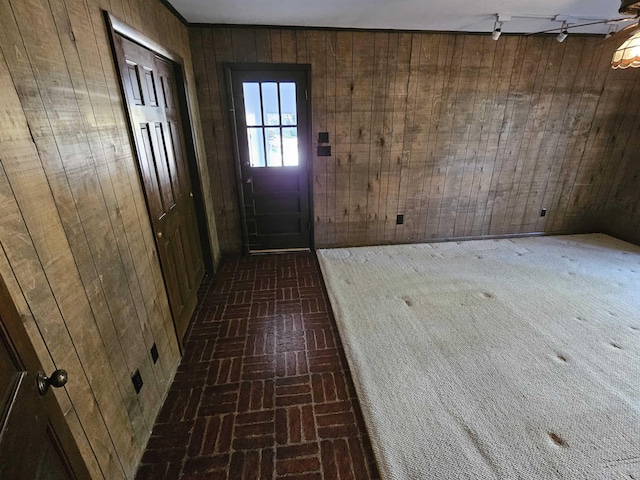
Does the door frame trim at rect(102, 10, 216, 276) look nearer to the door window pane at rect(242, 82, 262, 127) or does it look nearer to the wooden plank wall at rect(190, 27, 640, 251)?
the wooden plank wall at rect(190, 27, 640, 251)

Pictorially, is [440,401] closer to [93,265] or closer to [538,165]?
[93,265]

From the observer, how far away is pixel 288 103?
3426mm

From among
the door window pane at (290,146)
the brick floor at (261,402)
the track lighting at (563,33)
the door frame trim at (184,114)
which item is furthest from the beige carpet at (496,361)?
the track lighting at (563,33)

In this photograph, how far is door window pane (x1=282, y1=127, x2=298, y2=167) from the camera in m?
3.53

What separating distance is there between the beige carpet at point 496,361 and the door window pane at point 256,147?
4.54 ft

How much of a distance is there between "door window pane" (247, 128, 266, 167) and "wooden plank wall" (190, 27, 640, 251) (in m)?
0.24

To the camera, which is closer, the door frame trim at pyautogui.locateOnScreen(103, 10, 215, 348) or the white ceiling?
the door frame trim at pyautogui.locateOnScreen(103, 10, 215, 348)

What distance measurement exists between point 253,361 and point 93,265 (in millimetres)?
1273

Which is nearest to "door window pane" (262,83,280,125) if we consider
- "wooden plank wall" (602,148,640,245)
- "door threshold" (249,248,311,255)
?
"door threshold" (249,248,311,255)

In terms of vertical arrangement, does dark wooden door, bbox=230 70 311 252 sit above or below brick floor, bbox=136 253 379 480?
above

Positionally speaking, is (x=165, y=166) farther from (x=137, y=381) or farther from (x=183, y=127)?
(x=137, y=381)

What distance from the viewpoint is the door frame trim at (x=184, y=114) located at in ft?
5.38

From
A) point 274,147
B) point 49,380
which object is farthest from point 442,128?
point 49,380

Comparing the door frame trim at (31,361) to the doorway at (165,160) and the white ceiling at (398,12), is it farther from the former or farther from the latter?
the white ceiling at (398,12)
